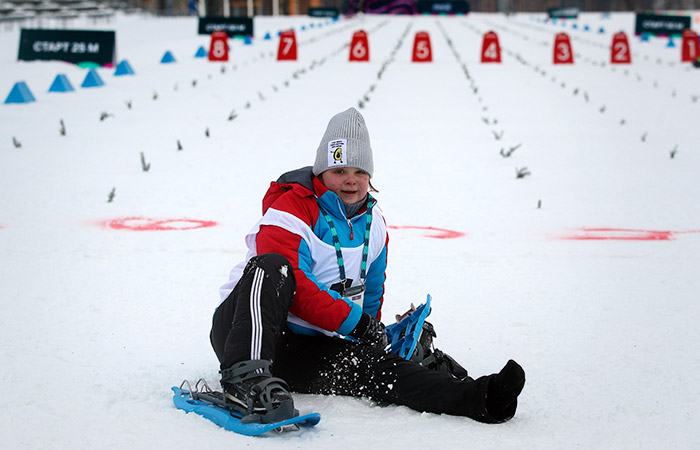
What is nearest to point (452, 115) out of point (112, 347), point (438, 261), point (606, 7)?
point (438, 261)

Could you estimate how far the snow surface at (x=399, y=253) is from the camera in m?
2.92

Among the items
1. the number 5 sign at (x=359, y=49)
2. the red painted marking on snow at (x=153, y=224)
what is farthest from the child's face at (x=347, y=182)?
the number 5 sign at (x=359, y=49)

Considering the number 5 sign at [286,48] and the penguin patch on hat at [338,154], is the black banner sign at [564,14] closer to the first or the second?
the number 5 sign at [286,48]

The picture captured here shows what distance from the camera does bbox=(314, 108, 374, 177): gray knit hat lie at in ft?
10.6

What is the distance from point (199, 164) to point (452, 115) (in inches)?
180

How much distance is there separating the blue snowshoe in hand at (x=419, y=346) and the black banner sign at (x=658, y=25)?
2895 centimetres

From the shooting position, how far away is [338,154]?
3.24 metres

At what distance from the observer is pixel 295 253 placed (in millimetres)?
3021

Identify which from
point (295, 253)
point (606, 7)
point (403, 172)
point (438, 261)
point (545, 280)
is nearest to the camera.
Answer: point (295, 253)

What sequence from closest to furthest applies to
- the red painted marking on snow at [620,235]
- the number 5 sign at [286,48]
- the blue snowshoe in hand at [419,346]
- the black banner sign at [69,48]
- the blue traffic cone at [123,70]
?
the blue snowshoe in hand at [419,346], the red painted marking on snow at [620,235], the blue traffic cone at [123,70], the black banner sign at [69,48], the number 5 sign at [286,48]

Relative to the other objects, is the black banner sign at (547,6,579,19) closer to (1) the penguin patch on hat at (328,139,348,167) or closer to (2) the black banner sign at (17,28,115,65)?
(2) the black banner sign at (17,28,115,65)

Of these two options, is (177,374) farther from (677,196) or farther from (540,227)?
(677,196)

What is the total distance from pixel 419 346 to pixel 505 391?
0.52 metres

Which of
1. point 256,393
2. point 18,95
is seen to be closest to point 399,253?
point 256,393
